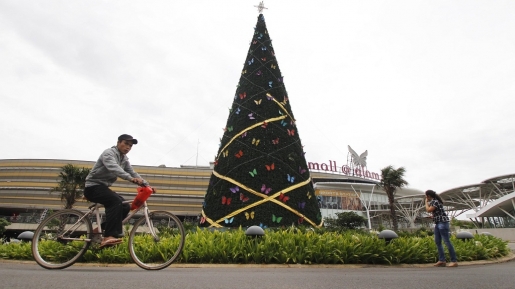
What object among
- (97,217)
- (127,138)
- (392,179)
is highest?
(392,179)

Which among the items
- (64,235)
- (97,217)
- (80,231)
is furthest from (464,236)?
(64,235)

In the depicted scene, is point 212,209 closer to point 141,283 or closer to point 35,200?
point 141,283

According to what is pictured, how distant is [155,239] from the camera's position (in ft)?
14.9

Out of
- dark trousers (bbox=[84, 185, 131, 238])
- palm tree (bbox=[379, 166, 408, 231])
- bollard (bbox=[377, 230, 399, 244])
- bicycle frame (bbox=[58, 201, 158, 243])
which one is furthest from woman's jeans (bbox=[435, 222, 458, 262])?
palm tree (bbox=[379, 166, 408, 231])

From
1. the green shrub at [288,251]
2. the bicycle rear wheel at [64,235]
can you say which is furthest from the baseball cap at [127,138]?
the green shrub at [288,251]

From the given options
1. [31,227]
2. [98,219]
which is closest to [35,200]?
[31,227]

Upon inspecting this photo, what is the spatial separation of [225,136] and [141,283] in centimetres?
746

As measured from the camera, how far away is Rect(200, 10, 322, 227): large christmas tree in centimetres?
888

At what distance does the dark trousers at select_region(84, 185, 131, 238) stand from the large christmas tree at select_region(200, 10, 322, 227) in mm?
4779

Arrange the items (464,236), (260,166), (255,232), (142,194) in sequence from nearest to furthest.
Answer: (142,194) < (255,232) < (464,236) < (260,166)

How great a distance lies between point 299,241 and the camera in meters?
6.45

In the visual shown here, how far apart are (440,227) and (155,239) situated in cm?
551

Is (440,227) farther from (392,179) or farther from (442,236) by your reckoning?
(392,179)

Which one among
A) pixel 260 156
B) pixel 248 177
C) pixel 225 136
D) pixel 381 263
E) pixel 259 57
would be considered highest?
pixel 259 57
